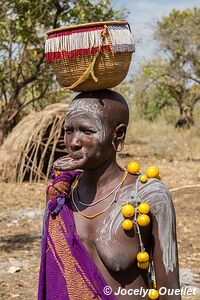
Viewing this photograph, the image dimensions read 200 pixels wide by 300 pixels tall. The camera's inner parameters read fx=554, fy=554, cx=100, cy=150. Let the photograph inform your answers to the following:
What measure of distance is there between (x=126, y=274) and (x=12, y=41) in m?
9.83

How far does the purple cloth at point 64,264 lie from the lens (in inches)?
72.4

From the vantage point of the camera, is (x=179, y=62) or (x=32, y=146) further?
(x=179, y=62)

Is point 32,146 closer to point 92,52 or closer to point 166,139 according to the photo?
point 166,139

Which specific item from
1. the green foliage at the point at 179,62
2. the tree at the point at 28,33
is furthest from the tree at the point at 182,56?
the tree at the point at 28,33

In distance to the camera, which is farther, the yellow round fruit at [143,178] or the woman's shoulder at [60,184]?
the woman's shoulder at [60,184]

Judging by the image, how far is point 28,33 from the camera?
1055cm

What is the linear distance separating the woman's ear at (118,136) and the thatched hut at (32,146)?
7.54 meters

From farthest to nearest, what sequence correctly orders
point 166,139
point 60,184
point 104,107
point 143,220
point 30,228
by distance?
point 166,139 < point 30,228 < point 60,184 < point 104,107 < point 143,220

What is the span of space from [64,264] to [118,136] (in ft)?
1.56

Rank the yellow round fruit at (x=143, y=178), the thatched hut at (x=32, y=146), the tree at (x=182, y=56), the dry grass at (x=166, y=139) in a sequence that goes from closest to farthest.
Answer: the yellow round fruit at (x=143, y=178) → the thatched hut at (x=32, y=146) → the dry grass at (x=166, y=139) → the tree at (x=182, y=56)

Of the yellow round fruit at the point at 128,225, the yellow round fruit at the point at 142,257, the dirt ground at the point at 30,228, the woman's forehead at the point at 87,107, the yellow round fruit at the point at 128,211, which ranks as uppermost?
the woman's forehead at the point at 87,107

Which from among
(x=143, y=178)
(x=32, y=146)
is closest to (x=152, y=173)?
(x=143, y=178)

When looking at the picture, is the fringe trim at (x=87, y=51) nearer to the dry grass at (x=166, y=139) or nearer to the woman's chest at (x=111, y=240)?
the woman's chest at (x=111, y=240)

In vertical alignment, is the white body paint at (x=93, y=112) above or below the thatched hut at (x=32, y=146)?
above
